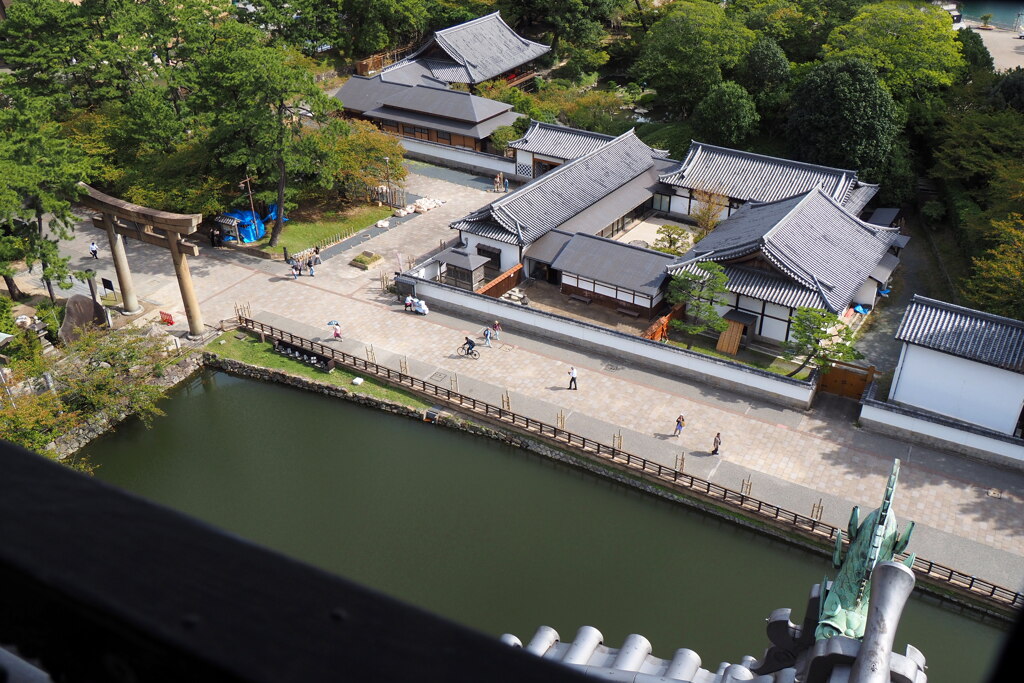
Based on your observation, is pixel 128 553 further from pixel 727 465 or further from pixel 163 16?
pixel 163 16

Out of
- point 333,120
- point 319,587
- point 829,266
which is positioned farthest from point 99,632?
point 333,120

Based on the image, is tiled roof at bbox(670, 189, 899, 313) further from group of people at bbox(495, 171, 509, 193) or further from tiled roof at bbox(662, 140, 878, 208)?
group of people at bbox(495, 171, 509, 193)

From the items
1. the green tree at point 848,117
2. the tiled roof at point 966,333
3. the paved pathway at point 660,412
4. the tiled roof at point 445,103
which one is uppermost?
the green tree at point 848,117

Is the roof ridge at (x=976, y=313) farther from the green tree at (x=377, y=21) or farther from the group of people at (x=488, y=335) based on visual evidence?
the green tree at (x=377, y=21)

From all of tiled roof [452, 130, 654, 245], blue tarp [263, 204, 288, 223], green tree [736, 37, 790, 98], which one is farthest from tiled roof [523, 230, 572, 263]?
green tree [736, 37, 790, 98]

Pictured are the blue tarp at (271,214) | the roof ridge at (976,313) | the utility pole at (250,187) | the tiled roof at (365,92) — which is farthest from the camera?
the tiled roof at (365,92)

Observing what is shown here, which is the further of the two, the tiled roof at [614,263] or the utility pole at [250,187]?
the utility pole at [250,187]

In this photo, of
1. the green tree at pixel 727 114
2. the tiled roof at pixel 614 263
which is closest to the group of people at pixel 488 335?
the tiled roof at pixel 614 263
